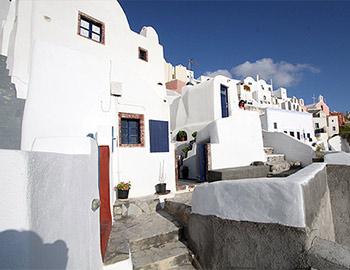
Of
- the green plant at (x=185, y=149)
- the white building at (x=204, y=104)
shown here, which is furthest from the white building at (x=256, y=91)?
the green plant at (x=185, y=149)

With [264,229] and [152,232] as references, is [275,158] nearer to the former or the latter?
[152,232]

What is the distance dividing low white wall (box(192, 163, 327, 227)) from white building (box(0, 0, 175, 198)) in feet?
10.0

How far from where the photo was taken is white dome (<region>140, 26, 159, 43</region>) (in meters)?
10.7

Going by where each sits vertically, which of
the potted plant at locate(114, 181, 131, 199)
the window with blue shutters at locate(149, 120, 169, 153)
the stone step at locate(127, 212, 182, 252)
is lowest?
the stone step at locate(127, 212, 182, 252)

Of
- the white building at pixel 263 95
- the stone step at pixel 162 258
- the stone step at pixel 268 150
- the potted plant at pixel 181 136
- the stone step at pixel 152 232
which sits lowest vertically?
the stone step at pixel 162 258

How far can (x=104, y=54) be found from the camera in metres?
8.27

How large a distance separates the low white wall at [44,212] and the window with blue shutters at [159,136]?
5623mm

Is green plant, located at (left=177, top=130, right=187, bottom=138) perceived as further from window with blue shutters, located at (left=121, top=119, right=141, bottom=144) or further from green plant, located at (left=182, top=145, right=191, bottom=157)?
window with blue shutters, located at (left=121, top=119, right=141, bottom=144)

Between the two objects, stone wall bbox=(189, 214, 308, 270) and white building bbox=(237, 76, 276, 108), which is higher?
white building bbox=(237, 76, 276, 108)

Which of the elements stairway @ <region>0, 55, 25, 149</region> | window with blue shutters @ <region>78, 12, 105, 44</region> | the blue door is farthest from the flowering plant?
the blue door

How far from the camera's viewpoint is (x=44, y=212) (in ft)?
5.96

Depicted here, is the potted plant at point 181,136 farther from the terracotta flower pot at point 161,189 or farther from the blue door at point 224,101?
the terracotta flower pot at point 161,189

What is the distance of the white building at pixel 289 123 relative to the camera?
24266 mm

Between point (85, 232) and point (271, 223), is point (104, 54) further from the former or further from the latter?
point (271, 223)
